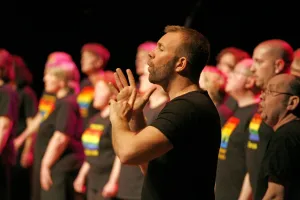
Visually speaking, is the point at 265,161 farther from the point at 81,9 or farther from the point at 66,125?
the point at 81,9

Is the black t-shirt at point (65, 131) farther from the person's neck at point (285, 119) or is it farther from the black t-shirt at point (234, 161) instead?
the person's neck at point (285, 119)

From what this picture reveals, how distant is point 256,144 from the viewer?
14.0ft

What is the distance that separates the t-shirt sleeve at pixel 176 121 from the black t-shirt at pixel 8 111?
312 cm

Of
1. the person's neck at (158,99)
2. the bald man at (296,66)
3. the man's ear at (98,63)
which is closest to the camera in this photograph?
the bald man at (296,66)

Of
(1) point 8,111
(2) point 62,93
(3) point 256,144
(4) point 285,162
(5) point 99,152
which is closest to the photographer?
(4) point 285,162

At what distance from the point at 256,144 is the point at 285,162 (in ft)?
3.36

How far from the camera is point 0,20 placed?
809cm

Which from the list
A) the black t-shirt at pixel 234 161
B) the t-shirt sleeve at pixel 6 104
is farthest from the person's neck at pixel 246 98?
the t-shirt sleeve at pixel 6 104

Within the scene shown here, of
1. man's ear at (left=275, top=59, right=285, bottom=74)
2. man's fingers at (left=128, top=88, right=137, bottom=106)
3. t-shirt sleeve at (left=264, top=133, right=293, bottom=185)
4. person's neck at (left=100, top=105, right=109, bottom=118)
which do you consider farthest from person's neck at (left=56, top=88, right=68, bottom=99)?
man's fingers at (left=128, top=88, right=137, bottom=106)

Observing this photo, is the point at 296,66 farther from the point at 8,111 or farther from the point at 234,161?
the point at 8,111

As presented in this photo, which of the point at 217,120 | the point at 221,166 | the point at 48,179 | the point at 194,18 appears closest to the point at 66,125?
the point at 48,179

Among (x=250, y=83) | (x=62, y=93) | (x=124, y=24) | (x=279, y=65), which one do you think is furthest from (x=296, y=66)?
(x=124, y=24)

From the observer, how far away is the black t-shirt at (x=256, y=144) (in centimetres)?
399

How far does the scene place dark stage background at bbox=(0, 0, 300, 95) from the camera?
6.60 m
